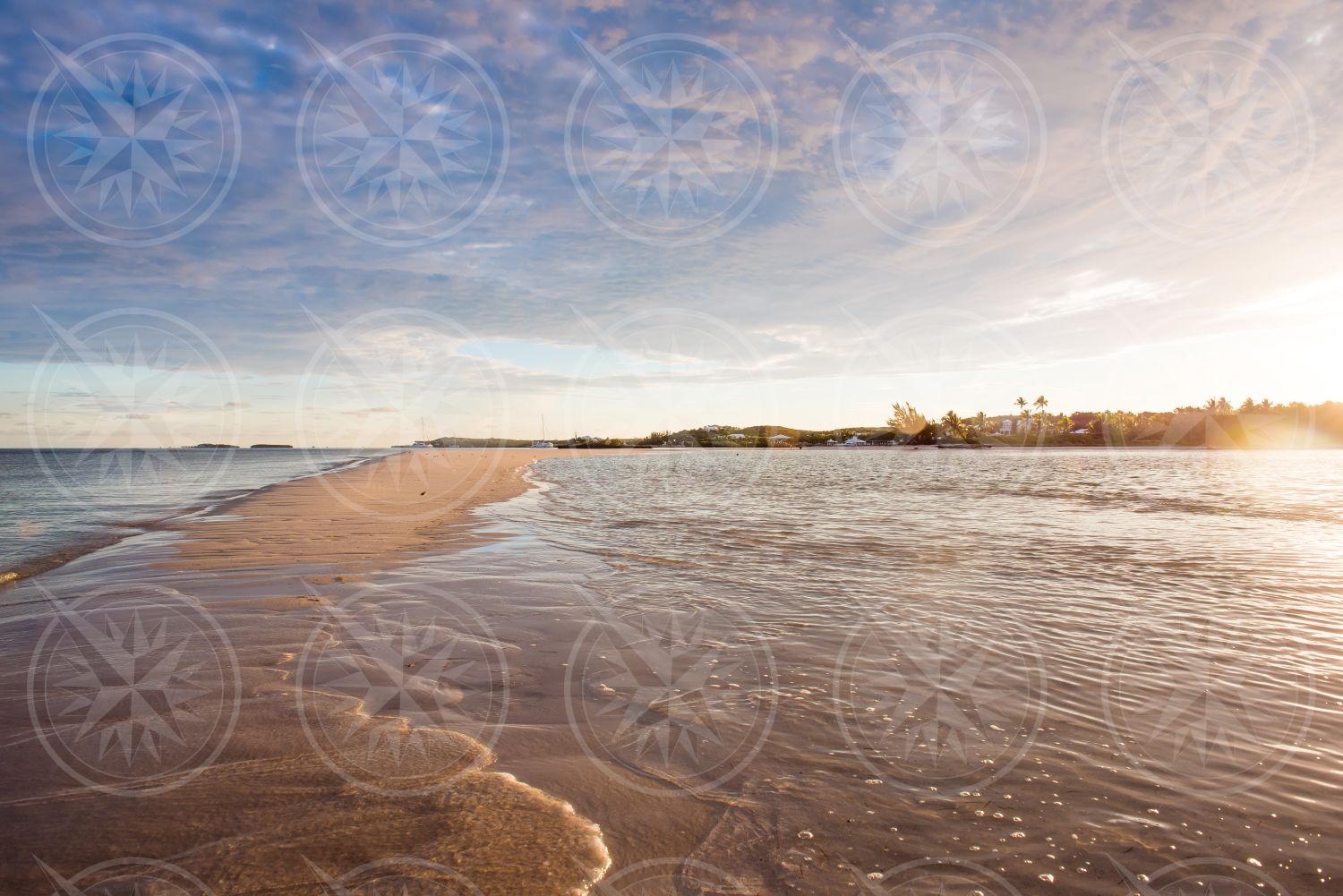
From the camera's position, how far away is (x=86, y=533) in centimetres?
1528

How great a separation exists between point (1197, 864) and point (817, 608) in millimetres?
4926

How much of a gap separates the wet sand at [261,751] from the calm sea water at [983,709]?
0.99m

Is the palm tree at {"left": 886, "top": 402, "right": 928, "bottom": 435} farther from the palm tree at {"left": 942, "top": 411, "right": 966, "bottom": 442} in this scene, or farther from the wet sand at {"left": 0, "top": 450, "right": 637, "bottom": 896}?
the wet sand at {"left": 0, "top": 450, "right": 637, "bottom": 896}

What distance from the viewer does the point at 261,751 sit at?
12.7ft

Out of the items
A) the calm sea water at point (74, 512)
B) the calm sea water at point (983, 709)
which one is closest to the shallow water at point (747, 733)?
the calm sea water at point (983, 709)

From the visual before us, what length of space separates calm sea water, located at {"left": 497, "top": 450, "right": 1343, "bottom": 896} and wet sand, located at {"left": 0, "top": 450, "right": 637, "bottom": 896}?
99 cm

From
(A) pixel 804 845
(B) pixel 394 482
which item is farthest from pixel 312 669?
(B) pixel 394 482

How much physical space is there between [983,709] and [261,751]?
5.46 m

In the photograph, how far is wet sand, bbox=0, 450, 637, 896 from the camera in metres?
2.85

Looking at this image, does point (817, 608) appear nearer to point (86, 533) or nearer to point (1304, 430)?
point (86, 533)

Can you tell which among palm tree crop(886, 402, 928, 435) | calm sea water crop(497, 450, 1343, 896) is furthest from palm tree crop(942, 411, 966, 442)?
calm sea water crop(497, 450, 1343, 896)

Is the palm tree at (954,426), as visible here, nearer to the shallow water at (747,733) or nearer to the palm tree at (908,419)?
the palm tree at (908,419)

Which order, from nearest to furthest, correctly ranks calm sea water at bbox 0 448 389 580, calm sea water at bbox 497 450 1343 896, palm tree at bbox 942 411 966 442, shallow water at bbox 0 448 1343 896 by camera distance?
1. shallow water at bbox 0 448 1343 896
2. calm sea water at bbox 497 450 1343 896
3. calm sea water at bbox 0 448 389 580
4. palm tree at bbox 942 411 966 442

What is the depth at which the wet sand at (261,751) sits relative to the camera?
2.85 m
